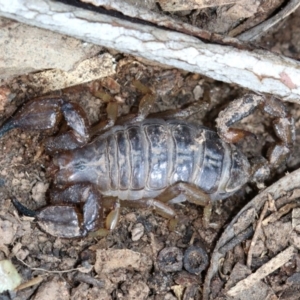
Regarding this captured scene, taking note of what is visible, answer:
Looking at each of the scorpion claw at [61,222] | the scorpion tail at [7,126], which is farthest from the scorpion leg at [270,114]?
the scorpion tail at [7,126]

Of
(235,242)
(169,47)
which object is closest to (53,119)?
(169,47)

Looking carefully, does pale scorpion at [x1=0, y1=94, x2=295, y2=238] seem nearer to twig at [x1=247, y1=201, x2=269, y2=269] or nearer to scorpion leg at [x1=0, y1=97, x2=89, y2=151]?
scorpion leg at [x1=0, y1=97, x2=89, y2=151]

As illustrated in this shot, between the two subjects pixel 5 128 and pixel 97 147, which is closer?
pixel 5 128

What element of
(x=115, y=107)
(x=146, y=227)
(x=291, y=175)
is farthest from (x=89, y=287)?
(x=291, y=175)

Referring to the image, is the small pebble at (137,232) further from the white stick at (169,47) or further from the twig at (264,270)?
the white stick at (169,47)

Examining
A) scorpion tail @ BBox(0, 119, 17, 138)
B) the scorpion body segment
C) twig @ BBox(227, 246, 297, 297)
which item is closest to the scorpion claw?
the scorpion body segment

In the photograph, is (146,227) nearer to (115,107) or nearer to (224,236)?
(224,236)

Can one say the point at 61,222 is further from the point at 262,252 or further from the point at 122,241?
the point at 262,252
